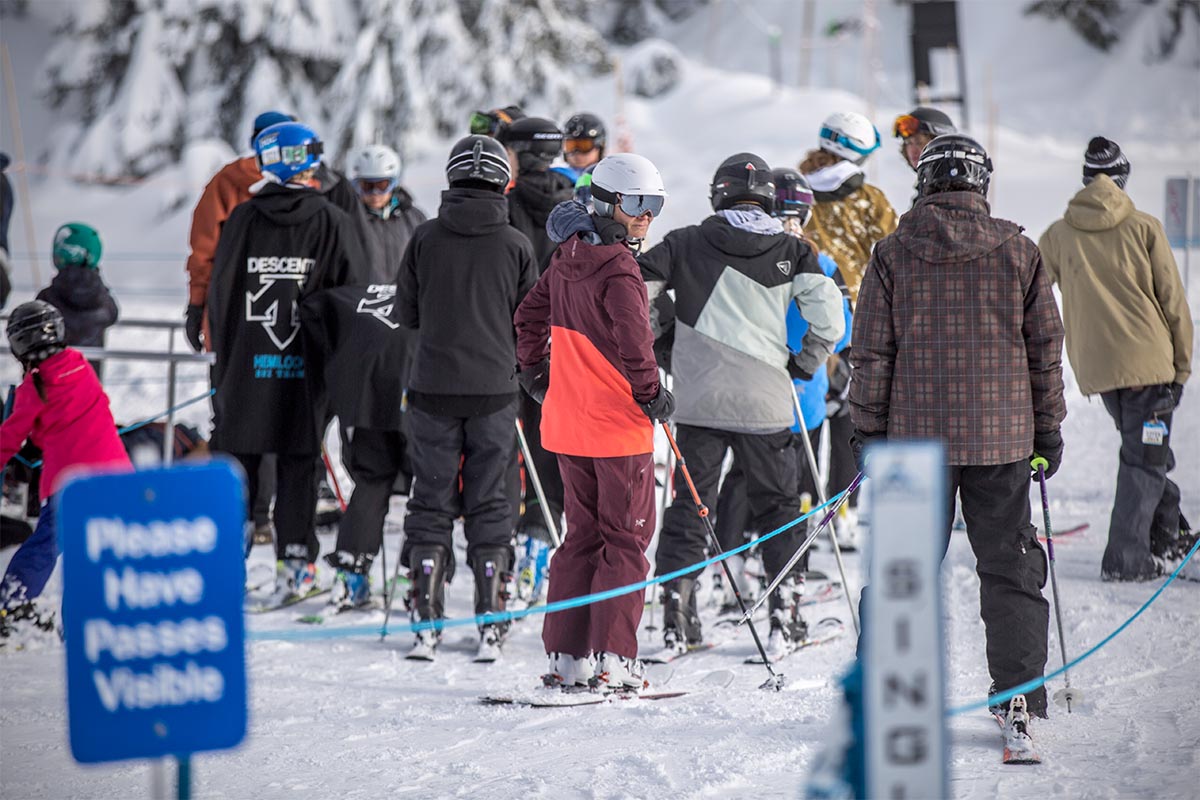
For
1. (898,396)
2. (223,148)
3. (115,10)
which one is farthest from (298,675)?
(115,10)

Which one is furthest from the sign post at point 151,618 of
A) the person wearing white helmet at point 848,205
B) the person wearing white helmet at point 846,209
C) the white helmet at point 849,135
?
the white helmet at point 849,135

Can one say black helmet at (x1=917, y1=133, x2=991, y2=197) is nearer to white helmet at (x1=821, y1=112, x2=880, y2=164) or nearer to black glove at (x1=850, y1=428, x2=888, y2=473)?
black glove at (x1=850, y1=428, x2=888, y2=473)

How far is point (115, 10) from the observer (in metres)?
21.1

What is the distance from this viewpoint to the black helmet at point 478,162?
552 cm

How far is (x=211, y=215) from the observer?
6.77m

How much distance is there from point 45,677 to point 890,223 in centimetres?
448

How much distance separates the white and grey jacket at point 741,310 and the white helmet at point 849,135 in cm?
151

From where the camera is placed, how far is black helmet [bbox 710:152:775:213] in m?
5.43

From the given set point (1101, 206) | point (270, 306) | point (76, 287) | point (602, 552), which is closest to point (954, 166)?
point (602, 552)

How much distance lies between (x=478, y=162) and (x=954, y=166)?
2.11 m

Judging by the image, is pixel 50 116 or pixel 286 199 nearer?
pixel 286 199

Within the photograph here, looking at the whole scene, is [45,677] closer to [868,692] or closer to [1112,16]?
[868,692]

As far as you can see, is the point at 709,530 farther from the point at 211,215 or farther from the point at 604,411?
the point at 211,215

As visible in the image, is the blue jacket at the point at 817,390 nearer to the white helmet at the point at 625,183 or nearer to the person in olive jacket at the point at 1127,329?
the person in olive jacket at the point at 1127,329
